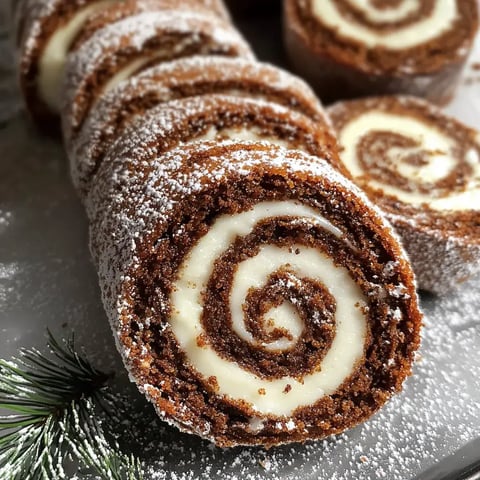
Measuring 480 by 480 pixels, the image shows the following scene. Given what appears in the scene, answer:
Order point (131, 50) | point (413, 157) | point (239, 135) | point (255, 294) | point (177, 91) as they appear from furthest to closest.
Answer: point (413, 157) → point (131, 50) → point (177, 91) → point (239, 135) → point (255, 294)

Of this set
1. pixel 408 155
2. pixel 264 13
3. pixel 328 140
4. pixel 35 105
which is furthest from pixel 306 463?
pixel 264 13

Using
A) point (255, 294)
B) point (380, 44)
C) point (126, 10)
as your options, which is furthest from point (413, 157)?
point (126, 10)

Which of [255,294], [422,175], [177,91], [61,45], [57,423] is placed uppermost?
[177,91]

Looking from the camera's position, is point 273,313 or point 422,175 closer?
point 273,313

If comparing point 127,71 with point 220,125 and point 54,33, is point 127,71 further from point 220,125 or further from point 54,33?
point 220,125

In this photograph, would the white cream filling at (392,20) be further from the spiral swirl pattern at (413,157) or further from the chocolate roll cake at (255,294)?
the chocolate roll cake at (255,294)
